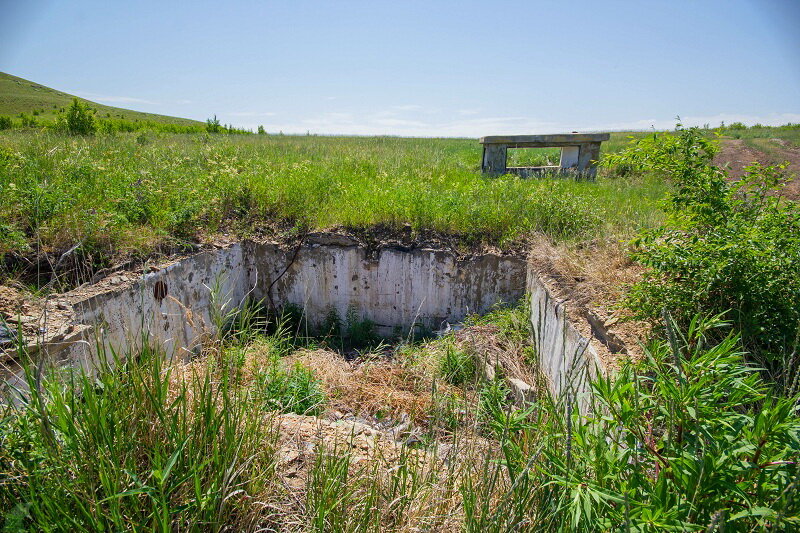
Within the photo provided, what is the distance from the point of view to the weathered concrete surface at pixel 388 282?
5996 millimetres

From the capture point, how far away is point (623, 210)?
21.6ft

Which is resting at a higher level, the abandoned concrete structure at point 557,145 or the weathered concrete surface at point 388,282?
the abandoned concrete structure at point 557,145

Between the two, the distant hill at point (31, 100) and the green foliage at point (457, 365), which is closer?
the green foliage at point (457, 365)

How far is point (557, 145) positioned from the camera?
937cm

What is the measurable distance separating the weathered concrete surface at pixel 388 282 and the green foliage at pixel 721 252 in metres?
2.95

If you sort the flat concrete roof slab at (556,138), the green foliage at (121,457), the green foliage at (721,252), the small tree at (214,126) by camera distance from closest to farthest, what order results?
the green foliage at (121,457)
the green foliage at (721,252)
the flat concrete roof slab at (556,138)
the small tree at (214,126)

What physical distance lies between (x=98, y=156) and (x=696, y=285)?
896cm

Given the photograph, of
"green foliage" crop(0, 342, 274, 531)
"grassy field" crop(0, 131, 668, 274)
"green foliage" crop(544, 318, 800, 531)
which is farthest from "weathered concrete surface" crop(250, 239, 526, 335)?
"green foliage" crop(544, 318, 800, 531)

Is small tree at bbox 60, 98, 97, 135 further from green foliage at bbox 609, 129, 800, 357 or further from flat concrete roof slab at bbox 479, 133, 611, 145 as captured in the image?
green foliage at bbox 609, 129, 800, 357

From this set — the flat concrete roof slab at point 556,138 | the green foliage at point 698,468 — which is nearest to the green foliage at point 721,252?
the green foliage at point 698,468

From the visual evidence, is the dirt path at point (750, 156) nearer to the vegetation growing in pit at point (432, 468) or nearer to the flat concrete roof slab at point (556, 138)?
the flat concrete roof slab at point (556, 138)

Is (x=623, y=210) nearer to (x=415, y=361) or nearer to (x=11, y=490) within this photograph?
(x=415, y=361)

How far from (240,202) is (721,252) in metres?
6.05

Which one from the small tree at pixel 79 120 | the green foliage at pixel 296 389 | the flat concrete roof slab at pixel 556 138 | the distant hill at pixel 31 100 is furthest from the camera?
the distant hill at pixel 31 100
